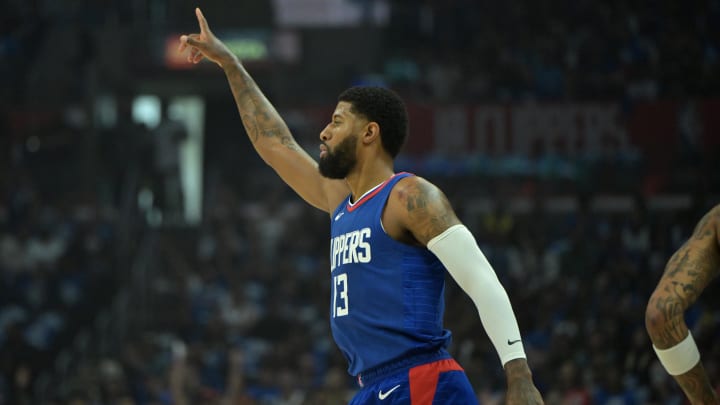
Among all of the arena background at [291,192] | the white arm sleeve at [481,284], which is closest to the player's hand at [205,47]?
the white arm sleeve at [481,284]

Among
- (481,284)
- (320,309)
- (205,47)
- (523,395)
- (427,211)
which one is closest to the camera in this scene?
(523,395)

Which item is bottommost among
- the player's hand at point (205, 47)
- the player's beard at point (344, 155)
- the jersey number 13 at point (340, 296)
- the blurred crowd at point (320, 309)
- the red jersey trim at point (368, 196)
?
the blurred crowd at point (320, 309)

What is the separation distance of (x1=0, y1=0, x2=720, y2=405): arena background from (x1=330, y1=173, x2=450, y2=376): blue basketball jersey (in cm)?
730

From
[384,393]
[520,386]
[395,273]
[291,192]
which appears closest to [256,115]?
[395,273]

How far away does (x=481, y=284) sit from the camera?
13.0 ft

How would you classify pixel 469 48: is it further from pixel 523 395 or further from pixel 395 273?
pixel 523 395

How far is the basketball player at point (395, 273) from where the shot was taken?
3.97 m

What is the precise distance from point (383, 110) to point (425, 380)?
117 centimetres

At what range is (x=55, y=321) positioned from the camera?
48.7 ft

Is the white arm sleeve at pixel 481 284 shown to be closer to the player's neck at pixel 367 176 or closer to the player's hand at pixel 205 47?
the player's neck at pixel 367 176

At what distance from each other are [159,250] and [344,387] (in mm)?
5276

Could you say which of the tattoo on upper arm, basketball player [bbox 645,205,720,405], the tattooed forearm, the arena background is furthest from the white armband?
the arena background

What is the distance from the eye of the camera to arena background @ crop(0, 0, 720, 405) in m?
13.2

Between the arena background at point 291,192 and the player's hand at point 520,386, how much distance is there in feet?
25.0
